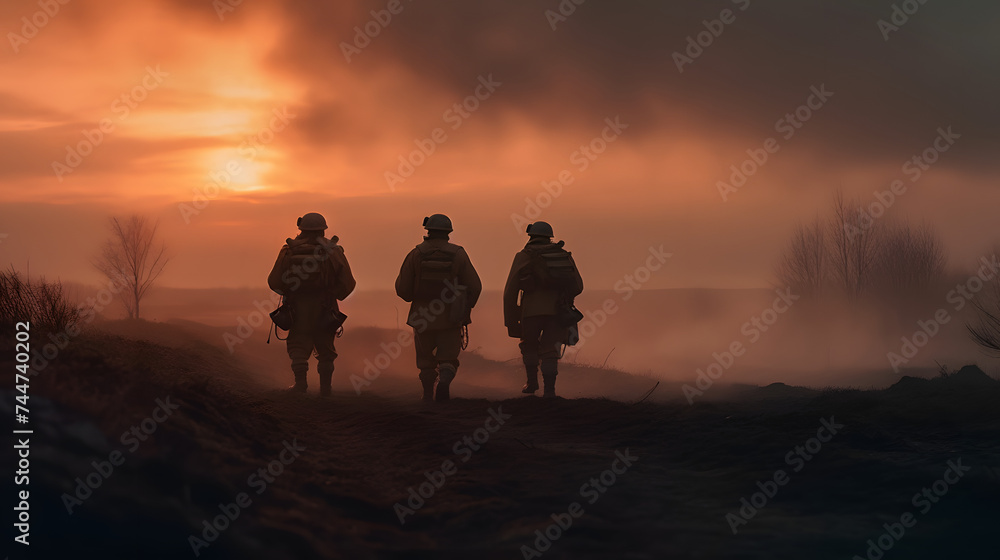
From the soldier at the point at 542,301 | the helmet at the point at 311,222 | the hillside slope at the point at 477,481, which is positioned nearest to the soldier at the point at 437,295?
the soldier at the point at 542,301

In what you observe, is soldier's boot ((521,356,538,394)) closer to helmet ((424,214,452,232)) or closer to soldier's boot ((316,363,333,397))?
helmet ((424,214,452,232))

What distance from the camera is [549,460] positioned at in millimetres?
7945

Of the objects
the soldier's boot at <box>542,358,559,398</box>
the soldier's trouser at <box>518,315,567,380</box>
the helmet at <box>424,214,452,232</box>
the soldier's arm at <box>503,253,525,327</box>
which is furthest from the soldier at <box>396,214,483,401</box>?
the soldier's boot at <box>542,358,559,398</box>

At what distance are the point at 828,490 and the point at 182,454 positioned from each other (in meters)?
5.13

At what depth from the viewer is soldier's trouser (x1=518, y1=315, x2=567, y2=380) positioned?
560 inches

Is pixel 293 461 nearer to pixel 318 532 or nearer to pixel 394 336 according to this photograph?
pixel 318 532

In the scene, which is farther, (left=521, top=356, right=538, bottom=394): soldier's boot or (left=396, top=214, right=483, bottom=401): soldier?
(left=521, top=356, right=538, bottom=394): soldier's boot

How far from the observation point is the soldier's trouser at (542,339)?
46.7 feet

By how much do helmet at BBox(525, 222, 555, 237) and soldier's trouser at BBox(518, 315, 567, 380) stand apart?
56.3 inches

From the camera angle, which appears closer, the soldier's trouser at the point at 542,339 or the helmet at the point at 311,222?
the helmet at the point at 311,222

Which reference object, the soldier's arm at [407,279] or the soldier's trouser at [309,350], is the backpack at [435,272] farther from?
the soldier's trouser at [309,350]

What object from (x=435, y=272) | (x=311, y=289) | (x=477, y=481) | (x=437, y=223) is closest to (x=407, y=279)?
(x=435, y=272)

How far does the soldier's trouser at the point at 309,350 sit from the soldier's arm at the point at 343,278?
68 cm

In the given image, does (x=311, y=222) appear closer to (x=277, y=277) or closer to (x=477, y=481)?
(x=277, y=277)
